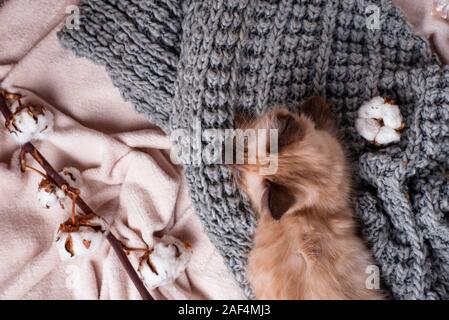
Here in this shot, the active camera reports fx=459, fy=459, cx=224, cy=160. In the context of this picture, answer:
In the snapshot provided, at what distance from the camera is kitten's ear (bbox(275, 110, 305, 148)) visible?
710 mm

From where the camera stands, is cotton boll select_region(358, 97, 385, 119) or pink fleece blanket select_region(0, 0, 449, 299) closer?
cotton boll select_region(358, 97, 385, 119)

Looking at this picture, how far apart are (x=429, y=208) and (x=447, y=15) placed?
1.33 ft

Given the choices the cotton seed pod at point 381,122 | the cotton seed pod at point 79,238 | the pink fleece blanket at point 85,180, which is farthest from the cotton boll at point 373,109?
the cotton seed pod at point 79,238

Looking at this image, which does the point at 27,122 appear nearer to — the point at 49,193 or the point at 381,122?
the point at 49,193

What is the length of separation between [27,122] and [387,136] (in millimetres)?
663

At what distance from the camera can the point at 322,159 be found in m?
0.73

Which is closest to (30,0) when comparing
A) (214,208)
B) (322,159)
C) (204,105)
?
(204,105)

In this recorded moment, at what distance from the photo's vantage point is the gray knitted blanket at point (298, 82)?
2.58 feet

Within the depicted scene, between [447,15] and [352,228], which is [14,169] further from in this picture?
[447,15]

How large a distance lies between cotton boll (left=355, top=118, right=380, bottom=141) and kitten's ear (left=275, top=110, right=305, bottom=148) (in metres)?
0.15

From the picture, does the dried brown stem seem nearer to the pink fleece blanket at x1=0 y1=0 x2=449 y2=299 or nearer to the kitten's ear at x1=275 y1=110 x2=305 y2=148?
the pink fleece blanket at x1=0 y1=0 x2=449 y2=299

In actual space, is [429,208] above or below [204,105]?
below

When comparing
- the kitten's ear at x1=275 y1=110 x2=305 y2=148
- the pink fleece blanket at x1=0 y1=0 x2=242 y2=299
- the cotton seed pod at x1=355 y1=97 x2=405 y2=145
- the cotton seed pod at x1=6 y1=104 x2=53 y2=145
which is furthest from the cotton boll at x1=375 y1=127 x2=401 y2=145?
the cotton seed pod at x1=6 y1=104 x2=53 y2=145

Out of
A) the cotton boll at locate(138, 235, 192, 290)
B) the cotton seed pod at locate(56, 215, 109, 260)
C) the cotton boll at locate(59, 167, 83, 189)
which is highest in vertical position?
the cotton boll at locate(59, 167, 83, 189)
